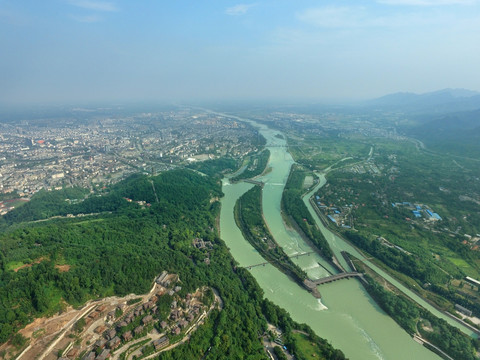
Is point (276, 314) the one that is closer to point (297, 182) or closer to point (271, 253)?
point (271, 253)

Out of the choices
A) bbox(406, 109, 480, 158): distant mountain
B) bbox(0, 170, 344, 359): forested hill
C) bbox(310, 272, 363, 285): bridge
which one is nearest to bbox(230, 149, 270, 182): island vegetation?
bbox(0, 170, 344, 359): forested hill

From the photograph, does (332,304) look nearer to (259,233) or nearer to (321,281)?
(321,281)

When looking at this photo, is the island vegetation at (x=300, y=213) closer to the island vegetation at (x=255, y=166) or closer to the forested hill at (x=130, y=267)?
the island vegetation at (x=255, y=166)

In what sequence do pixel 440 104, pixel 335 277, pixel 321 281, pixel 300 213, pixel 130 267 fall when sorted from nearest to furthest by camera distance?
1. pixel 130 267
2. pixel 321 281
3. pixel 335 277
4. pixel 300 213
5. pixel 440 104

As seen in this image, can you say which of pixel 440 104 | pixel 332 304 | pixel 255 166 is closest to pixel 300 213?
pixel 332 304

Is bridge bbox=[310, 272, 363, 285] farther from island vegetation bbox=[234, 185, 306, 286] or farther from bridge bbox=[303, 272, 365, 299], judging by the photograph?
island vegetation bbox=[234, 185, 306, 286]

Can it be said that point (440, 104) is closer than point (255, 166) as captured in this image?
No
